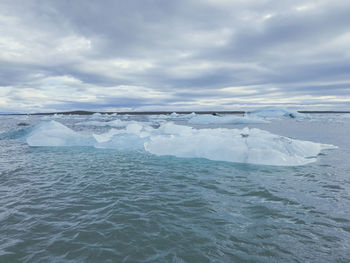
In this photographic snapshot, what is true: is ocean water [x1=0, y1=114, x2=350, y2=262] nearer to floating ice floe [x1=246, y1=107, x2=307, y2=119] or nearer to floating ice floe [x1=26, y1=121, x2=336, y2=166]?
floating ice floe [x1=26, y1=121, x2=336, y2=166]

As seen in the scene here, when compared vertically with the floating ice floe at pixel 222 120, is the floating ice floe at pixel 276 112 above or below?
above

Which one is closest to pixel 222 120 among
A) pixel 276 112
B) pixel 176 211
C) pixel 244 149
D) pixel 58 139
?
pixel 276 112

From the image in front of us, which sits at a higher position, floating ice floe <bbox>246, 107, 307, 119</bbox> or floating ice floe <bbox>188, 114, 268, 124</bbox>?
floating ice floe <bbox>246, 107, 307, 119</bbox>

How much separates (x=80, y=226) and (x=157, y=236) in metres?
1.40

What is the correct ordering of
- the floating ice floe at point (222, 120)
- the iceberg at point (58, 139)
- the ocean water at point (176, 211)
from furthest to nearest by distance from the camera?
the floating ice floe at point (222, 120), the iceberg at point (58, 139), the ocean water at point (176, 211)

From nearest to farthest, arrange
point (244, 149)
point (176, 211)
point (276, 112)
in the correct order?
1. point (176, 211)
2. point (244, 149)
3. point (276, 112)

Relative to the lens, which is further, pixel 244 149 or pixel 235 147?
pixel 235 147

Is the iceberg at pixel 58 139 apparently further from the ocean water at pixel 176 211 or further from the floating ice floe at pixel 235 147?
the ocean water at pixel 176 211

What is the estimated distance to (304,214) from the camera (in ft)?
13.5

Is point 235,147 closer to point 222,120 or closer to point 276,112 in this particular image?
point 222,120

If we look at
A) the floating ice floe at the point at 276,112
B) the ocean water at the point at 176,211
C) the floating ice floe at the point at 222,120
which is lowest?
the floating ice floe at the point at 222,120

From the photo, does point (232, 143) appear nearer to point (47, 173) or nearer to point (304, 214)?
point (304, 214)

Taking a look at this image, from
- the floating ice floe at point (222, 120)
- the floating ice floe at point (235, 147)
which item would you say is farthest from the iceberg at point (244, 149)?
the floating ice floe at point (222, 120)

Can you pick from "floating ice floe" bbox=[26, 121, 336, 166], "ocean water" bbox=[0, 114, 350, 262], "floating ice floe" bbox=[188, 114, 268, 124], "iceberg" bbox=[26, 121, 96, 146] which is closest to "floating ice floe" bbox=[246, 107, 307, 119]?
"floating ice floe" bbox=[188, 114, 268, 124]
